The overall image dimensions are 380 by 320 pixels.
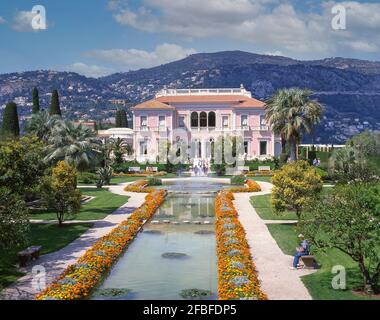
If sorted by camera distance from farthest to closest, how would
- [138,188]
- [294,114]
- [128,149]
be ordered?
[128,149], [294,114], [138,188]

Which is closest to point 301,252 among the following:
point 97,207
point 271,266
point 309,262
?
point 309,262

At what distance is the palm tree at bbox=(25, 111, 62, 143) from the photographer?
163 ft

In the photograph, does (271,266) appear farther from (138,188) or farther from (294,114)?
(294,114)

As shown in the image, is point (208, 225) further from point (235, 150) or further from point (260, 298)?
point (235, 150)

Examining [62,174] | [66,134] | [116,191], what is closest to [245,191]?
[116,191]

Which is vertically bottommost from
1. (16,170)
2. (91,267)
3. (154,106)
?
(91,267)

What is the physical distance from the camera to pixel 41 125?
50375mm

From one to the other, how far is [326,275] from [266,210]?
43.0 ft

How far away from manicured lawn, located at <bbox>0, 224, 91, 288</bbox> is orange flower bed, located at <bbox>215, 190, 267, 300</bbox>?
5863 millimetres

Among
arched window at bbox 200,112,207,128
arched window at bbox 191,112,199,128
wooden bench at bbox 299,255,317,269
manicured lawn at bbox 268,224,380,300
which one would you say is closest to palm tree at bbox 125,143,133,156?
arched window at bbox 191,112,199,128

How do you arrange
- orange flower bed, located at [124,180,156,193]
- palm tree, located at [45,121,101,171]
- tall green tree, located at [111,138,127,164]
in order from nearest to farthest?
palm tree, located at [45,121,101,171]
orange flower bed, located at [124,180,156,193]
tall green tree, located at [111,138,127,164]

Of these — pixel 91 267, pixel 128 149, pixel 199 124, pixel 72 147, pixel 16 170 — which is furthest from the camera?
pixel 199 124

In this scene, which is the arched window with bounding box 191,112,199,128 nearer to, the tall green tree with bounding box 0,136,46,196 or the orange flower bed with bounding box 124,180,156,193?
the orange flower bed with bounding box 124,180,156,193

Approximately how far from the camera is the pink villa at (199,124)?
67.8 m
